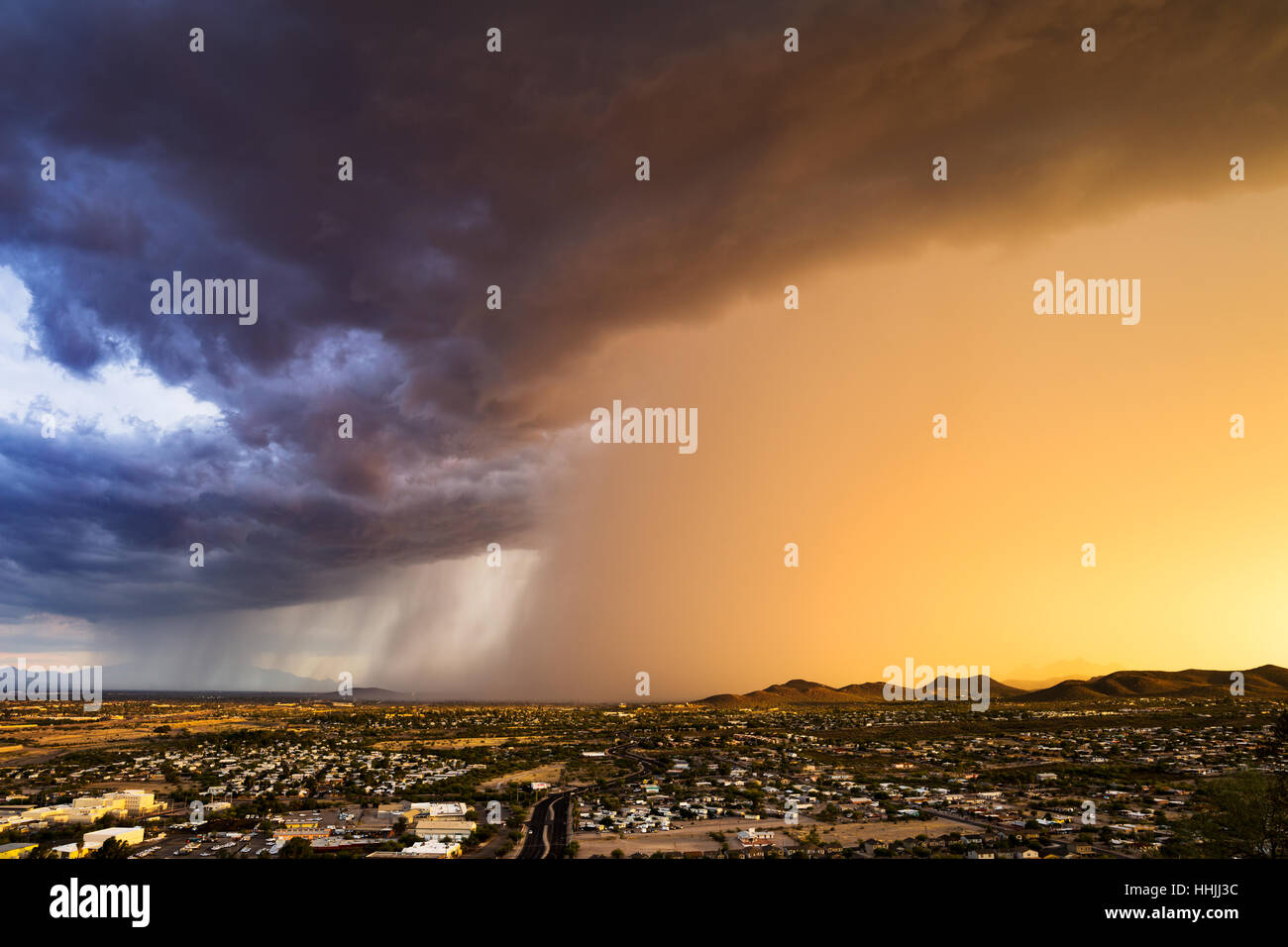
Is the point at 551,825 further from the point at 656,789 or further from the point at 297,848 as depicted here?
the point at 656,789

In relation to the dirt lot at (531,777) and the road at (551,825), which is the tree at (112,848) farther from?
the dirt lot at (531,777)

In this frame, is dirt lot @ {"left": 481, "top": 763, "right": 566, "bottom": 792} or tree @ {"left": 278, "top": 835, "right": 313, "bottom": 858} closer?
tree @ {"left": 278, "top": 835, "right": 313, "bottom": 858}

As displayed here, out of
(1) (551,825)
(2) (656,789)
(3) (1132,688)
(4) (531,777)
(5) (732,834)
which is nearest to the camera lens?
(5) (732,834)

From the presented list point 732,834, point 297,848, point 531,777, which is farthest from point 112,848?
point 531,777

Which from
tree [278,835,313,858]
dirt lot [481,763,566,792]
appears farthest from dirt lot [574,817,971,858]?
dirt lot [481,763,566,792]

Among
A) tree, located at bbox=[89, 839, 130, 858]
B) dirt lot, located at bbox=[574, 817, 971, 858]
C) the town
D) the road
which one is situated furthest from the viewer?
dirt lot, located at bbox=[574, 817, 971, 858]

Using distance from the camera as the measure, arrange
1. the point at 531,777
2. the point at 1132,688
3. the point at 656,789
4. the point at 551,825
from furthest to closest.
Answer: the point at 1132,688, the point at 531,777, the point at 656,789, the point at 551,825

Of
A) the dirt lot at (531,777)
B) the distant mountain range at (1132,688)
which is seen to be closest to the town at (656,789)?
the dirt lot at (531,777)

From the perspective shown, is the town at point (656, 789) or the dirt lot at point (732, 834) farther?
the dirt lot at point (732, 834)

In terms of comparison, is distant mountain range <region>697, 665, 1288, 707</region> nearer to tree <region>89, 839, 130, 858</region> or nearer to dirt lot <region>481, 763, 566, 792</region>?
dirt lot <region>481, 763, 566, 792</region>
